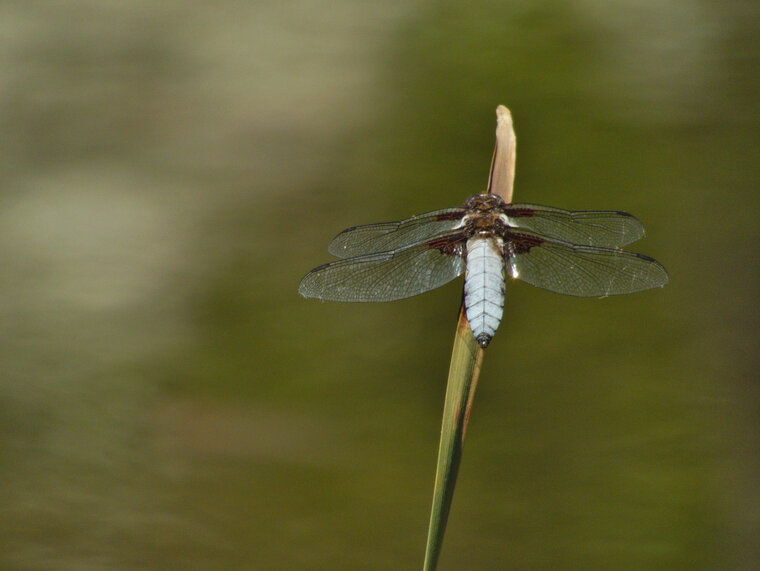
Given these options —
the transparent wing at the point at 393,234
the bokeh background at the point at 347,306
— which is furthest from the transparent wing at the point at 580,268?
the bokeh background at the point at 347,306

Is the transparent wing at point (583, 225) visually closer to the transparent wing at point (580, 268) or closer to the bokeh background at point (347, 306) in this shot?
the transparent wing at point (580, 268)

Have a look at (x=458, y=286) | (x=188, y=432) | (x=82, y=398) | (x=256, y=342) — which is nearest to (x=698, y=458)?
(x=458, y=286)

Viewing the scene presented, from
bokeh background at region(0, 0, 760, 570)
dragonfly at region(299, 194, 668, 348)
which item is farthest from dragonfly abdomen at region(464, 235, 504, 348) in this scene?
bokeh background at region(0, 0, 760, 570)

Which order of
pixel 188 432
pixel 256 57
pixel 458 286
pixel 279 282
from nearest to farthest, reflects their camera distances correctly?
pixel 458 286 < pixel 188 432 < pixel 279 282 < pixel 256 57

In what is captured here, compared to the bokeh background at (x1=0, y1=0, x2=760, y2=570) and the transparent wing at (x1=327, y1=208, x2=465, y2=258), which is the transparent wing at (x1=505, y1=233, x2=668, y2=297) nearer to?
the transparent wing at (x1=327, y1=208, x2=465, y2=258)

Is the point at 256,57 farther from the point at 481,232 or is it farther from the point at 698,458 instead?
the point at 698,458

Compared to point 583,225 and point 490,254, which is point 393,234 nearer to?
point 490,254
